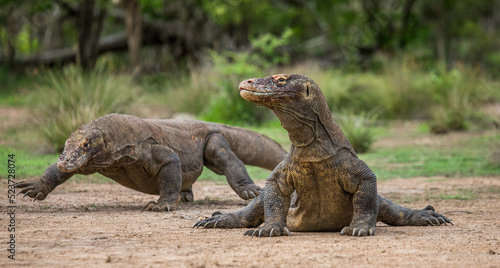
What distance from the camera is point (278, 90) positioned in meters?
4.61

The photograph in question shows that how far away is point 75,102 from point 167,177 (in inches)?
227

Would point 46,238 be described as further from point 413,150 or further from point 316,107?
point 413,150

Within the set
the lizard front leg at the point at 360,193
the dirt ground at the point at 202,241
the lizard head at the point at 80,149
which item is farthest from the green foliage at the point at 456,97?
the lizard front leg at the point at 360,193

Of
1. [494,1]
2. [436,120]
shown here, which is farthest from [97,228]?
[494,1]

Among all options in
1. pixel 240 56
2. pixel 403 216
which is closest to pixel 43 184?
pixel 403 216

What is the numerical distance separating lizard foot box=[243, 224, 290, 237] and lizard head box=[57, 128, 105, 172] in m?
1.97

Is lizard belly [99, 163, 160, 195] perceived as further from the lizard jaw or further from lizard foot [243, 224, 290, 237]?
lizard foot [243, 224, 290, 237]

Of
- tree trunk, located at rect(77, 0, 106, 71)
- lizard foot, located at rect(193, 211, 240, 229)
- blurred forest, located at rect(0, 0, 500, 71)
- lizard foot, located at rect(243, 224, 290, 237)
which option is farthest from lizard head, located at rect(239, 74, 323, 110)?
tree trunk, located at rect(77, 0, 106, 71)

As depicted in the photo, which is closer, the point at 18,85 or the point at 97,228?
the point at 97,228

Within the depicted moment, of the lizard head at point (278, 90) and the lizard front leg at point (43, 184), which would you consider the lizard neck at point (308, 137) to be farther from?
the lizard front leg at point (43, 184)

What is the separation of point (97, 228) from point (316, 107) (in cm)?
190

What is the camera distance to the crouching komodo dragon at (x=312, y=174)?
15.3 ft

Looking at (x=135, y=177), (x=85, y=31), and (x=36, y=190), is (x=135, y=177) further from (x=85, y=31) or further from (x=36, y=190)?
(x=85, y=31)

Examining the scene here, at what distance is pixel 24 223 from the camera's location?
545cm
